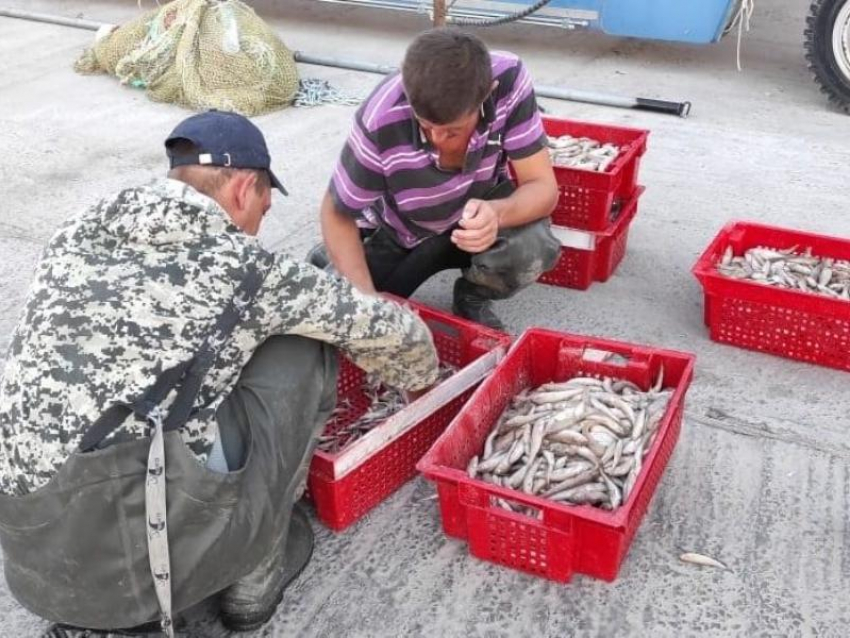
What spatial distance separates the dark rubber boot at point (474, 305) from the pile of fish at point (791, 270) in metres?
0.95

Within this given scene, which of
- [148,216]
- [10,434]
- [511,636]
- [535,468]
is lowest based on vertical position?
[511,636]

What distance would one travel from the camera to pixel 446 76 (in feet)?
9.37

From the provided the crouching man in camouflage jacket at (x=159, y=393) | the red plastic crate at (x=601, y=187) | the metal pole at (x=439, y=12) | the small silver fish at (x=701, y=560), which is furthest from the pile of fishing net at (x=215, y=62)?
the small silver fish at (x=701, y=560)

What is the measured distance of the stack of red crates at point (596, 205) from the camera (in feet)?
13.3

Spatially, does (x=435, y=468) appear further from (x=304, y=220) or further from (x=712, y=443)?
(x=304, y=220)

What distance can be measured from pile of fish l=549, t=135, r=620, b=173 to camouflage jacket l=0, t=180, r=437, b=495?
2.13 meters

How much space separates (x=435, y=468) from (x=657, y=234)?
105 inches

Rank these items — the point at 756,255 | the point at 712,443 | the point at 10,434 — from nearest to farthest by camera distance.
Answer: the point at 10,434 → the point at 712,443 → the point at 756,255

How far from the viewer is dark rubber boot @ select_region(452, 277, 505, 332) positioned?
400 centimetres

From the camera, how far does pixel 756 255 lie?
3.94 meters

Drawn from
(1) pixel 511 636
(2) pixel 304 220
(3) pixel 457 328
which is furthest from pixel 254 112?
(1) pixel 511 636

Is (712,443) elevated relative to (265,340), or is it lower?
lower

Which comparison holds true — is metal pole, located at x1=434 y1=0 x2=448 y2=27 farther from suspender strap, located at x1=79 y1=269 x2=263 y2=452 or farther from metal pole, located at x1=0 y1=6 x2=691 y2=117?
suspender strap, located at x1=79 y1=269 x2=263 y2=452

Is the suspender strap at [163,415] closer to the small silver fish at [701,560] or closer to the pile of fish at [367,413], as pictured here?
the pile of fish at [367,413]
